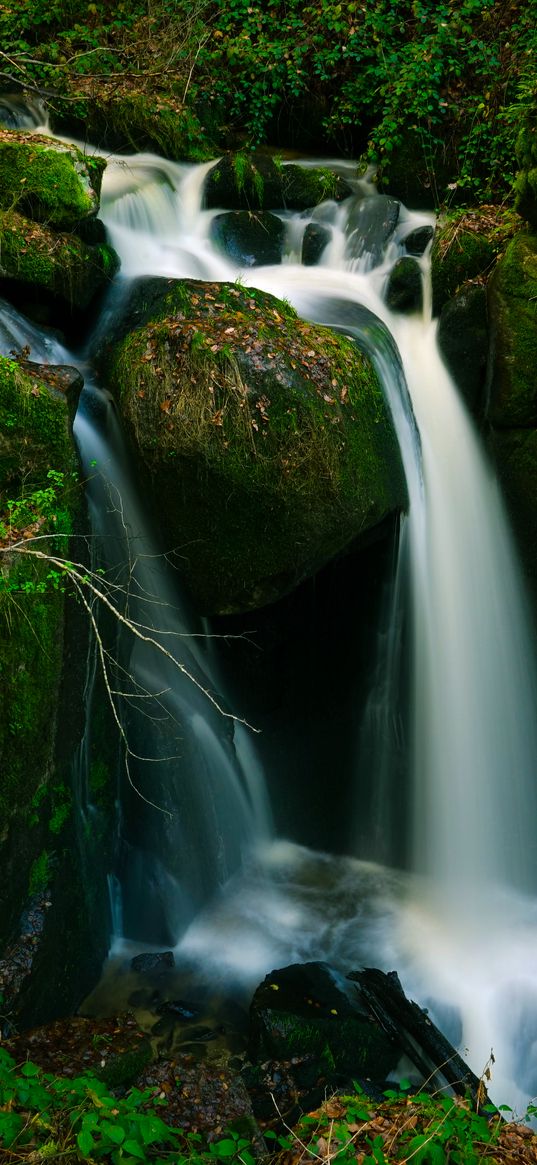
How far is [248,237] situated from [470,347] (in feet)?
8.28

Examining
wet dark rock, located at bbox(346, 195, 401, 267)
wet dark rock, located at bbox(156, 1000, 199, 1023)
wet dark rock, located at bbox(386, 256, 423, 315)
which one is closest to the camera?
wet dark rock, located at bbox(156, 1000, 199, 1023)

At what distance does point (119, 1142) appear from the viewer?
2.65 m

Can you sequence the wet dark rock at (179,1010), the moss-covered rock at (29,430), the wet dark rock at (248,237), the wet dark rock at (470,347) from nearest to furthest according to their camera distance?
the moss-covered rock at (29,430)
the wet dark rock at (179,1010)
the wet dark rock at (470,347)
the wet dark rock at (248,237)

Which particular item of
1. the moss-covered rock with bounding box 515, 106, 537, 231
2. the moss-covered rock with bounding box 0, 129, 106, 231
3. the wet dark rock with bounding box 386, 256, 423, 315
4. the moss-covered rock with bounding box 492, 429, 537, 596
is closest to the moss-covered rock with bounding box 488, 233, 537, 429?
the moss-covered rock with bounding box 492, 429, 537, 596

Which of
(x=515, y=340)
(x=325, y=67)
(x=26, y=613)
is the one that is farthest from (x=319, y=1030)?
(x=325, y=67)

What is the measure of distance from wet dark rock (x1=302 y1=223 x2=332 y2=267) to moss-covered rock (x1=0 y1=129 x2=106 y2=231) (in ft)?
7.03

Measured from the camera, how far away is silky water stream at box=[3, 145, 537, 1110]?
16.5ft

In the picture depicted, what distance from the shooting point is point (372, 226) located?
24.6ft

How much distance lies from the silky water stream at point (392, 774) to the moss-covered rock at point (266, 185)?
1.46m

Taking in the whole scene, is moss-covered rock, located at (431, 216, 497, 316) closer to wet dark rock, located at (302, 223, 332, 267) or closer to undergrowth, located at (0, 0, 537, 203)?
wet dark rock, located at (302, 223, 332, 267)

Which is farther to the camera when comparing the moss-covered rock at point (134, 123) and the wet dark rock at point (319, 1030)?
the moss-covered rock at point (134, 123)

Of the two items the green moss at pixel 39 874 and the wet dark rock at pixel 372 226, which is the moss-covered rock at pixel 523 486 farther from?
the green moss at pixel 39 874

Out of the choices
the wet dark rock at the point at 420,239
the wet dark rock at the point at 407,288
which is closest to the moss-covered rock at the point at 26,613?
the wet dark rock at the point at 407,288

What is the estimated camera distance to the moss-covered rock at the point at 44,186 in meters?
5.79
